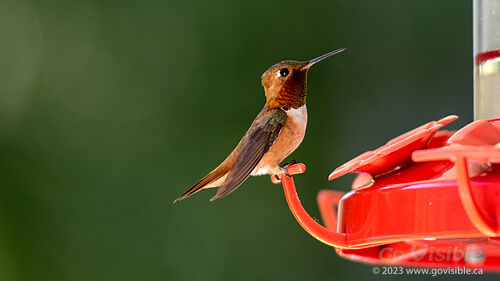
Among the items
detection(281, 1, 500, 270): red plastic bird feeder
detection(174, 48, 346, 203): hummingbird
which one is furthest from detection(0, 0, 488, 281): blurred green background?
detection(281, 1, 500, 270): red plastic bird feeder

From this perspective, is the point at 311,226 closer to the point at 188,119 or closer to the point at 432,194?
the point at 432,194

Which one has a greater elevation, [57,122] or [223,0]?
[223,0]

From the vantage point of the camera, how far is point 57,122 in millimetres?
5516

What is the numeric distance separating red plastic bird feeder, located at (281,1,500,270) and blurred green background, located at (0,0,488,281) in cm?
248

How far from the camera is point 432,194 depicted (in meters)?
1.66

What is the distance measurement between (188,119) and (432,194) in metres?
3.70

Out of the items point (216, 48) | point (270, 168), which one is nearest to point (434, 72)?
point (216, 48)

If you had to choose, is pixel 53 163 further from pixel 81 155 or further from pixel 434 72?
pixel 434 72

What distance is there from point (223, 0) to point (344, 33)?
42.0 inches

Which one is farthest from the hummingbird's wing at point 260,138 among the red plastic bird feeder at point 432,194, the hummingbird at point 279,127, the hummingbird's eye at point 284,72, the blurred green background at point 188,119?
the blurred green background at point 188,119

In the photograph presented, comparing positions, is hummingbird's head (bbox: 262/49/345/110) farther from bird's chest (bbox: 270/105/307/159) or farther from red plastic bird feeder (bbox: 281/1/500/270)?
red plastic bird feeder (bbox: 281/1/500/270)

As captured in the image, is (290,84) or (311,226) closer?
(311,226)

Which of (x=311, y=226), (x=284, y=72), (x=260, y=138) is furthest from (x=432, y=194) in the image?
(x=284, y=72)

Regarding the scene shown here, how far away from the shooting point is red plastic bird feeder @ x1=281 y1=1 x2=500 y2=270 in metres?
1.53
